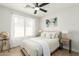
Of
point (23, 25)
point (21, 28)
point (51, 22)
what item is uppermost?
point (51, 22)

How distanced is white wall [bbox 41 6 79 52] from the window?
0.41m

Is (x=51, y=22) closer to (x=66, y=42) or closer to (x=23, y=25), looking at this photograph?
(x=66, y=42)

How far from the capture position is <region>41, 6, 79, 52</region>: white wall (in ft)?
6.29

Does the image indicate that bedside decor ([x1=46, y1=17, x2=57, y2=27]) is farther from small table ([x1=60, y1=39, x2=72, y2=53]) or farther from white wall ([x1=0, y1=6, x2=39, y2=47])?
small table ([x1=60, y1=39, x2=72, y2=53])

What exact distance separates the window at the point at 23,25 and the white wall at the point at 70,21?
41cm

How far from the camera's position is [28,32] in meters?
2.34

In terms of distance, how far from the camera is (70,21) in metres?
2.03

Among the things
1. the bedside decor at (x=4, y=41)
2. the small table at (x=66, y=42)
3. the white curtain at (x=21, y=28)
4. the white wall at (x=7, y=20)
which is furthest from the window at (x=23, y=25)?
the small table at (x=66, y=42)

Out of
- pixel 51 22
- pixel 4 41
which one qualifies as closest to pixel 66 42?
pixel 51 22

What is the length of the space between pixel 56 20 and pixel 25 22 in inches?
42.5

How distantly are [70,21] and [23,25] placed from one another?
1.55m

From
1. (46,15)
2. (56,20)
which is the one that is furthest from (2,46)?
(56,20)

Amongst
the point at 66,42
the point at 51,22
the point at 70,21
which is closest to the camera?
the point at 70,21

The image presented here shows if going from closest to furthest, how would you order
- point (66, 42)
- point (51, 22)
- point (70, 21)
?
point (70, 21) → point (66, 42) → point (51, 22)
